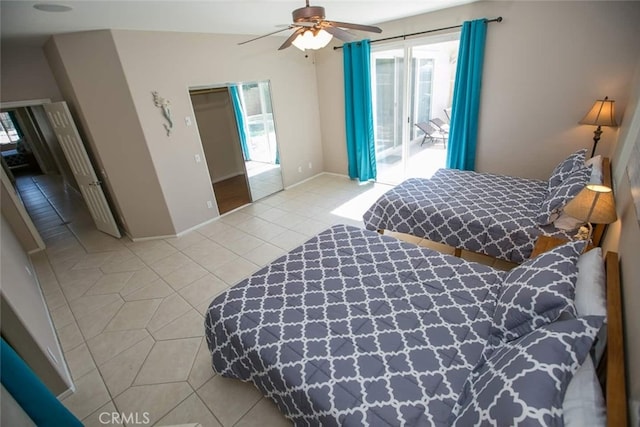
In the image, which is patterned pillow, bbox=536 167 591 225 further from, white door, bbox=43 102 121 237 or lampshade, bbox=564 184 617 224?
white door, bbox=43 102 121 237

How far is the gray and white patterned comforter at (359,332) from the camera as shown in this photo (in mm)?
1348

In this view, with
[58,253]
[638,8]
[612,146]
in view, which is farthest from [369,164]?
[58,253]

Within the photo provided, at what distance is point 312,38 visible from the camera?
208cm

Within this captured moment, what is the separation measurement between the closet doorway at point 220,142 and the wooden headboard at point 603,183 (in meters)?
4.64

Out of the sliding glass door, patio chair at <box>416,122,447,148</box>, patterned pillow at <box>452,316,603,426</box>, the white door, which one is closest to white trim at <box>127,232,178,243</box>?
the white door

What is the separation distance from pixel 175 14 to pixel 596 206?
382 centimetres

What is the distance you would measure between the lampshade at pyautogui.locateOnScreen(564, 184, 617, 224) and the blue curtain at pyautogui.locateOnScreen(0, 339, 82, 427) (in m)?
3.34

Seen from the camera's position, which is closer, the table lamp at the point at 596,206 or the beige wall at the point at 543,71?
the table lamp at the point at 596,206

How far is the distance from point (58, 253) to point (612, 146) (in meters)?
6.93

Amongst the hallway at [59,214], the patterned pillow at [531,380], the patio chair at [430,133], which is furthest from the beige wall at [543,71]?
the hallway at [59,214]

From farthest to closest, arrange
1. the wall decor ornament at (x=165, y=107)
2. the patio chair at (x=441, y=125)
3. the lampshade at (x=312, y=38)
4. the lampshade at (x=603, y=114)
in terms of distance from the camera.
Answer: the patio chair at (x=441, y=125)
the wall decor ornament at (x=165, y=107)
the lampshade at (x=603, y=114)
the lampshade at (x=312, y=38)

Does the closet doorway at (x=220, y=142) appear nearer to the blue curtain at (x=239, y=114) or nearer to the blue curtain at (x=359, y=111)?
the blue curtain at (x=239, y=114)

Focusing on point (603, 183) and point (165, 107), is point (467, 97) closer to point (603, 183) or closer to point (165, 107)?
point (603, 183)

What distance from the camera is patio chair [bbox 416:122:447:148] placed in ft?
22.4
